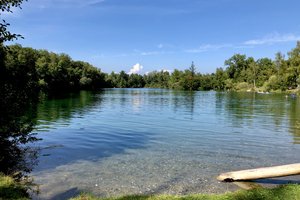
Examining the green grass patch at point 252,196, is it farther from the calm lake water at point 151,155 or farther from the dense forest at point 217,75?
the dense forest at point 217,75

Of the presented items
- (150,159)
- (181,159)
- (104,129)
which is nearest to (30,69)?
(150,159)

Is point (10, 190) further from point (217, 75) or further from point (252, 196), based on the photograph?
point (217, 75)

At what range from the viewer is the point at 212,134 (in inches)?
982

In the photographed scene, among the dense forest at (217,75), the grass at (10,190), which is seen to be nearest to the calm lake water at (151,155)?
the grass at (10,190)

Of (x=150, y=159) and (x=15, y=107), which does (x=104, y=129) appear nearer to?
(x=150, y=159)

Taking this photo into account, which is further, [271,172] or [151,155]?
[151,155]

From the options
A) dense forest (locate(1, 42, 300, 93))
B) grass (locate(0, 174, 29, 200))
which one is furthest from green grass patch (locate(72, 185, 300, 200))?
dense forest (locate(1, 42, 300, 93))

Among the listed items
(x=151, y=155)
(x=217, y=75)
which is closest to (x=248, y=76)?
(x=217, y=75)

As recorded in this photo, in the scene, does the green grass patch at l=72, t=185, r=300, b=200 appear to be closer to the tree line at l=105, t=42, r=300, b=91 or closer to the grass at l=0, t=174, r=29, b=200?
the grass at l=0, t=174, r=29, b=200

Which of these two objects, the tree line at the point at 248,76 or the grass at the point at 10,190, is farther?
the tree line at the point at 248,76

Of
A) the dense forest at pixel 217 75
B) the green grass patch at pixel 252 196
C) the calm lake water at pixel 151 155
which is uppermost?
the dense forest at pixel 217 75

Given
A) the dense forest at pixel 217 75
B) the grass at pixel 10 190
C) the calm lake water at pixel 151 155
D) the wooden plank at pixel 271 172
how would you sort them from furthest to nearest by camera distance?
the dense forest at pixel 217 75, the calm lake water at pixel 151 155, the wooden plank at pixel 271 172, the grass at pixel 10 190

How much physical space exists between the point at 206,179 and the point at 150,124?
18272 millimetres

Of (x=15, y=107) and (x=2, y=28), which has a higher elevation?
(x=2, y=28)
